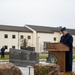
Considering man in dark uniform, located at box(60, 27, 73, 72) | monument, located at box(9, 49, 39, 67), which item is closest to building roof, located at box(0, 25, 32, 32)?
monument, located at box(9, 49, 39, 67)

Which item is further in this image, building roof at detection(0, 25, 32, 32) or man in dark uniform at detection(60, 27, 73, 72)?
building roof at detection(0, 25, 32, 32)

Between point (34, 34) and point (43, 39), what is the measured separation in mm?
2778

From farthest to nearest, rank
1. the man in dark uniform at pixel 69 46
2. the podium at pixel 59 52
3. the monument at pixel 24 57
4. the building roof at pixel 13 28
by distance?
the building roof at pixel 13 28, the monument at pixel 24 57, the man in dark uniform at pixel 69 46, the podium at pixel 59 52

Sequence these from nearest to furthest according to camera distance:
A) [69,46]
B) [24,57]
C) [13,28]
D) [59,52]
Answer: [69,46] < [59,52] < [24,57] < [13,28]

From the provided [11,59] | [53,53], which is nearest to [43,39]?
[11,59]

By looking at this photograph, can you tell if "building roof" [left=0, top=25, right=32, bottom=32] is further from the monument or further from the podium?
the podium

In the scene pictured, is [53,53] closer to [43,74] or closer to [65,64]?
[65,64]

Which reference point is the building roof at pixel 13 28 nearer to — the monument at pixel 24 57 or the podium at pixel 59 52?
the monument at pixel 24 57

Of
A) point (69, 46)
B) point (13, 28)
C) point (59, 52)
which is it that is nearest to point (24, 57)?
point (59, 52)

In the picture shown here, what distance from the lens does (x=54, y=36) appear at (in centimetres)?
9338

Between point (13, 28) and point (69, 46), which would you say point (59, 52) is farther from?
point (13, 28)


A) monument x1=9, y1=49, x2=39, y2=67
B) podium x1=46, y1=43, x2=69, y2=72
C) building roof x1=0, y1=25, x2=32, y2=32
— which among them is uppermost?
building roof x1=0, y1=25, x2=32, y2=32

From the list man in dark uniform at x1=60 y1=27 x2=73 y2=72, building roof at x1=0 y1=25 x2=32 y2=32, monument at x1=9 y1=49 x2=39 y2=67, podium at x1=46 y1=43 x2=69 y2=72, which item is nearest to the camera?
podium at x1=46 y1=43 x2=69 y2=72

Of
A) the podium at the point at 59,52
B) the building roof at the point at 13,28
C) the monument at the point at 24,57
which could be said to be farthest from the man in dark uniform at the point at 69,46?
the building roof at the point at 13,28
